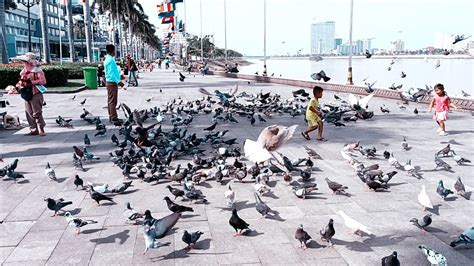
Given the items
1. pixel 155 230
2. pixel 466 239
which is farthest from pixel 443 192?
pixel 155 230

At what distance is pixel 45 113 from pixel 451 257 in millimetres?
12328

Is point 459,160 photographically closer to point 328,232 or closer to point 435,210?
point 435,210

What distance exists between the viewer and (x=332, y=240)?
14.1 ft

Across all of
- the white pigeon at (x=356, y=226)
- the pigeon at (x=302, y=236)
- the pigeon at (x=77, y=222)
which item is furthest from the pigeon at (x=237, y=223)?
the pigeon at (x=77, y=222)

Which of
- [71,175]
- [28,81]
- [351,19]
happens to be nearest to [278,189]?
[71,175]

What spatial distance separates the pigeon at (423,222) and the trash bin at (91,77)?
64.9ft

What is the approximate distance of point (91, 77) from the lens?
21.6m

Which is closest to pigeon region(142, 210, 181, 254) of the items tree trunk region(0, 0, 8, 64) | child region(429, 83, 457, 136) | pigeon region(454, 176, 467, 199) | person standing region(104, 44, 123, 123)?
pigeon region(454, 176, 467, 199)

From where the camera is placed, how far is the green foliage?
65.2ft

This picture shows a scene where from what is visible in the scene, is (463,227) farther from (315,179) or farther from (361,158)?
(361,158)

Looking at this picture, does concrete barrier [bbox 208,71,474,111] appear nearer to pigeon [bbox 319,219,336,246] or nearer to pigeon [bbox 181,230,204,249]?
pigeon [bbox 319,219,336,246]

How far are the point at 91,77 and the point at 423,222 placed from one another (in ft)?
65.7

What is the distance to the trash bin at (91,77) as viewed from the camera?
2156cm

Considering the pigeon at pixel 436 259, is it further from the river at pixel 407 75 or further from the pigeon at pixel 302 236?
the river at pixel 407 75
